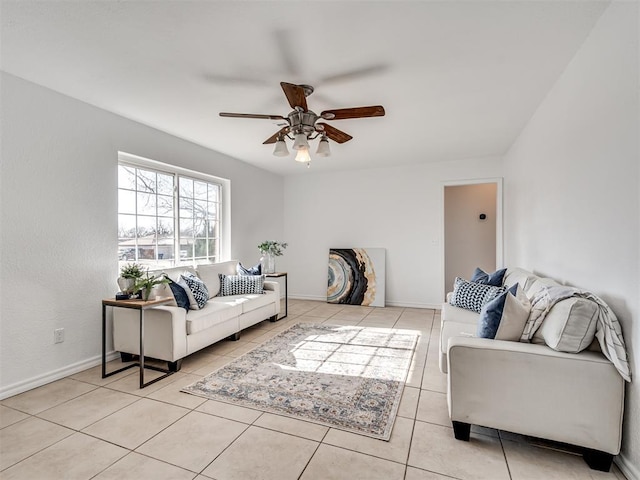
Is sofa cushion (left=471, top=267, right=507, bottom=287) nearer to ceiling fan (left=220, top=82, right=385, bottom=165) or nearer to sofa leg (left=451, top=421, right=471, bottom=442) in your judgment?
sofa leg (left=451, top=421, right=471, bottom=442)

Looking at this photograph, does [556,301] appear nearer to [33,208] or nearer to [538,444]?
[538,444]

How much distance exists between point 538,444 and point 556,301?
843 millimetres

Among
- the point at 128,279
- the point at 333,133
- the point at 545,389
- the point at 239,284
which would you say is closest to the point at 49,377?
the point at 128,279

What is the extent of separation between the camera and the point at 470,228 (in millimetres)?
6195

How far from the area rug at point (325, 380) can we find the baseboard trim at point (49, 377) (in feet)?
3.83

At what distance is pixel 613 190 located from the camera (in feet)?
5.72

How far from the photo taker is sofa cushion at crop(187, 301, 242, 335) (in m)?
3.03

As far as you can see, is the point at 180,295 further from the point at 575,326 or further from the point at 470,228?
the point at 470,228

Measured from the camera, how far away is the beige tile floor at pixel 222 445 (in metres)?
1.64

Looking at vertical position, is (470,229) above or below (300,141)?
below

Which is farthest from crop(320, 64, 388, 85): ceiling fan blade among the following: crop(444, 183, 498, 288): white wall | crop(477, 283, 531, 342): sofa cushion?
crop(444, 183, 498, 288): white wall

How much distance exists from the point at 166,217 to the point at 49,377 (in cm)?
194

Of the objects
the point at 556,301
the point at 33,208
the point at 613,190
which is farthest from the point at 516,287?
the point at 33,208

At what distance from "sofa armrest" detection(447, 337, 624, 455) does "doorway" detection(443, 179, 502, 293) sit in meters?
4.69
